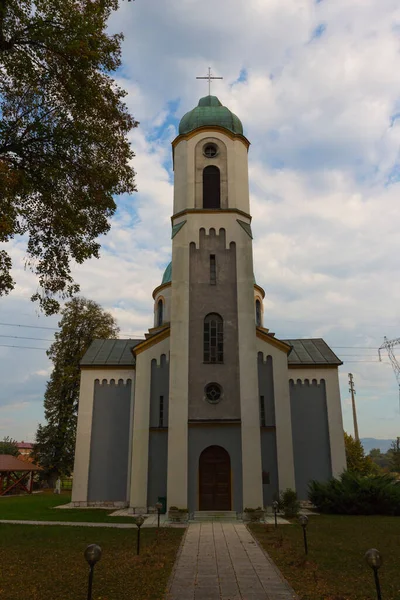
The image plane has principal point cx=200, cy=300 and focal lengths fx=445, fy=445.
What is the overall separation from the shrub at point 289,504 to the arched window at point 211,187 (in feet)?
44.6

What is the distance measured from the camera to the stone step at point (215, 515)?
17.4 meters

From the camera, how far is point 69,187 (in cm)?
1181

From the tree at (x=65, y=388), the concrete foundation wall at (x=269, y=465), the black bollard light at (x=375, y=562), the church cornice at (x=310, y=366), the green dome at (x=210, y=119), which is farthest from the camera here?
the tree at (x=65, y=388)

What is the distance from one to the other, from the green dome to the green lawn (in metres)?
18.7

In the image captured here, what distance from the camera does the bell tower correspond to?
59.6 feet

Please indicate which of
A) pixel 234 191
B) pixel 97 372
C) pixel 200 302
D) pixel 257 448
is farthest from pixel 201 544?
pixel 234 191

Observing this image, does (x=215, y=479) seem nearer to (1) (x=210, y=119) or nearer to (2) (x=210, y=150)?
(2) (x=210, y=150)

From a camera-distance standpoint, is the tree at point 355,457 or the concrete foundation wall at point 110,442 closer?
the concrete foundation wall at point 110,442

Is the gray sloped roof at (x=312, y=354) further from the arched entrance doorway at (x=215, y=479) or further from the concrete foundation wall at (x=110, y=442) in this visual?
the concrete foundation wall at (x=110, y=442)

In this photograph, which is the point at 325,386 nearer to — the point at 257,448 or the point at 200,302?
the point at 257,448

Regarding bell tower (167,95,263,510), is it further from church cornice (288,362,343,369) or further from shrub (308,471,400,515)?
church cornice (288,362,343,369)

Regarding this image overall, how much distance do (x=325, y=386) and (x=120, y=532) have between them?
13681mm

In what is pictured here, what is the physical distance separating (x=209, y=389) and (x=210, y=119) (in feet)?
45.1

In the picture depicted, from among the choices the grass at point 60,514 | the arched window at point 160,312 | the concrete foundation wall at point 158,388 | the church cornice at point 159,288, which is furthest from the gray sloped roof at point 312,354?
the grass at point 60,514
